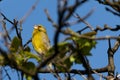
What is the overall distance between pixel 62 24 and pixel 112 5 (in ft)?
4.67

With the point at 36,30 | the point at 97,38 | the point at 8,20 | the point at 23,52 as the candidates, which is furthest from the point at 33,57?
the point at 36,30

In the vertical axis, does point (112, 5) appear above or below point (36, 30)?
above

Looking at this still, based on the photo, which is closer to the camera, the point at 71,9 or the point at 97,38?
the point at 71,9

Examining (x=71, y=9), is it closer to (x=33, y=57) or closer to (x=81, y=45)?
(x=81, y=45)

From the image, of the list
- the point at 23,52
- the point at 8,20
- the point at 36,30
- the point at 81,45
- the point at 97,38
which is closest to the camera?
the point at 97,38

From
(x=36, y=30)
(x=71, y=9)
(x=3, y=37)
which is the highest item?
(x=71, y=9)

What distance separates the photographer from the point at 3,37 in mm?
1880

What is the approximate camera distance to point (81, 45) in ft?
8.05

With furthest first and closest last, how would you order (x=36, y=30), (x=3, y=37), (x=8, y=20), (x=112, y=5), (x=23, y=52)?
1. (x=36, y=30)
2. (x=8, y=20)
3. (x=112, y=5)
4. (x=23, y=52)
5. (x=3, y=37)

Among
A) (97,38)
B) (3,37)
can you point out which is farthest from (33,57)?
(3,37)

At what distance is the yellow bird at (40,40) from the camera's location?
13.8ft

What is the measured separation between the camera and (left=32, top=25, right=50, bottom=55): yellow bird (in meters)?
4.21

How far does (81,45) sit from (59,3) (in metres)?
0.82

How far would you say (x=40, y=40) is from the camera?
4.99 metres
